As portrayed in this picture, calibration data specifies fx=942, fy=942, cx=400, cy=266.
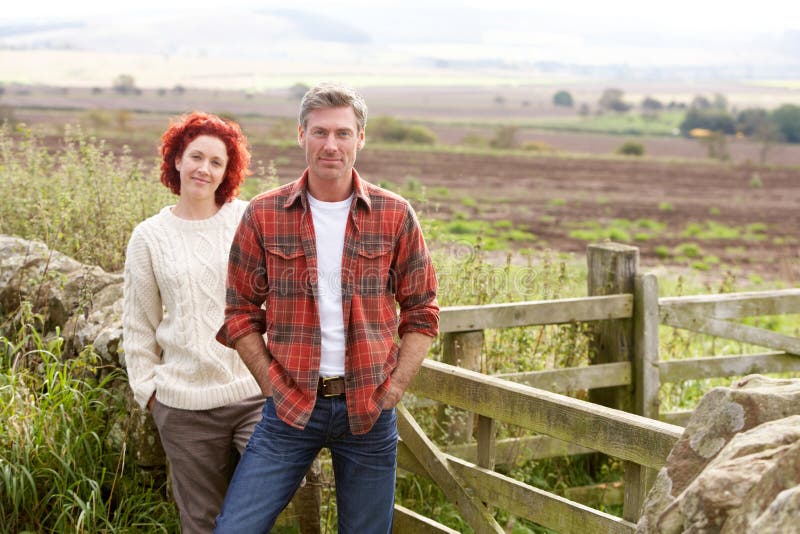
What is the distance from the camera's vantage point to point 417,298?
3277 mm

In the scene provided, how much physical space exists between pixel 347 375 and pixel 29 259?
12.2ft

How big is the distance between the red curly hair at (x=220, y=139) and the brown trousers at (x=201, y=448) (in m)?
0.87

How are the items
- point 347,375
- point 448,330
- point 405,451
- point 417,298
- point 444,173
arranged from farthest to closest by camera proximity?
point 444,173 < point 448,330 < point 405,451 < point 417,298 < point 347,375

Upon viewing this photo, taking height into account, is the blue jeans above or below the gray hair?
below

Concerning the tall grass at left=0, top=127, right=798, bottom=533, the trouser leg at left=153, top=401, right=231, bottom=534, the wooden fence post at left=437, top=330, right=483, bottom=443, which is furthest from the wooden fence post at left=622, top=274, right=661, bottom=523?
the trouser leg at left=153, top=401, right=231, bottom=534

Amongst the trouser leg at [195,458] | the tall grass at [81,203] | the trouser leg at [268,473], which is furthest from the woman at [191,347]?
the tall grass at [81,203]

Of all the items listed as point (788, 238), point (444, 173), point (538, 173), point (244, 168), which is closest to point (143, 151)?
point (444, 173)

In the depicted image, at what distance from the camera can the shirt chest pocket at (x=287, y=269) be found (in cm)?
309

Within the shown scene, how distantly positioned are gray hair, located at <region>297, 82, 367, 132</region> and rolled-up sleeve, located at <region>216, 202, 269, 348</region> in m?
0.39

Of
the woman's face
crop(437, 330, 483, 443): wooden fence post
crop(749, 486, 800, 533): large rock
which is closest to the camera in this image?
crop(749, 486, 800, 533): large rock

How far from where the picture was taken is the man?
3066 mm

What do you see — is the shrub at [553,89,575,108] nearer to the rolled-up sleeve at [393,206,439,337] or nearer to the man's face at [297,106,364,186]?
the rolled-up sleeve at [393,206,439,337]

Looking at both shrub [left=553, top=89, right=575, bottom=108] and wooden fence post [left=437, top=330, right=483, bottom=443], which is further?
shrub [left=553, top=89, right=575, bottom=108]

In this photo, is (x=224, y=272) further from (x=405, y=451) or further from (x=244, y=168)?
(x=405, y=451)
